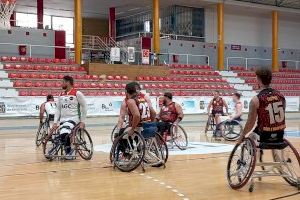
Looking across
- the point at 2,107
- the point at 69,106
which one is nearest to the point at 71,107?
→ the point at 69,106

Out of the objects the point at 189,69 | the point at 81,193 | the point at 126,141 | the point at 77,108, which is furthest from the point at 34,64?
the point at 81,193

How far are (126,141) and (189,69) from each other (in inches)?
751

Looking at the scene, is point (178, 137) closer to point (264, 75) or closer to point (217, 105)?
point (217, 105)

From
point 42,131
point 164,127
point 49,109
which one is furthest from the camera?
point 42,131

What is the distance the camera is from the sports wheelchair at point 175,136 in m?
9.70

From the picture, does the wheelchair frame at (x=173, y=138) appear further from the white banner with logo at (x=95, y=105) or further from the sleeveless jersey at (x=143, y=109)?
the white banner with logo at (x=95, y=105)

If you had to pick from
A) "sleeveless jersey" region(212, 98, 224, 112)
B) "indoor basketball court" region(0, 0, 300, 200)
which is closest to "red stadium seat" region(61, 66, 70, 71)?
"indoor basketball court" region(0, 0, 300, 200)

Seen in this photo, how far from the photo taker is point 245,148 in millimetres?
5543

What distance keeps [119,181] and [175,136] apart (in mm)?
4065

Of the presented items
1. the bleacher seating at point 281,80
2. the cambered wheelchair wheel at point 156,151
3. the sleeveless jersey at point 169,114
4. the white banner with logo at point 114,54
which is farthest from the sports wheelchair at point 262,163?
the bleacher seating at point 281,80

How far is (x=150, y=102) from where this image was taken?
27.9 feet

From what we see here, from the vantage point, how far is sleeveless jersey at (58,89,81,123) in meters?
8.12

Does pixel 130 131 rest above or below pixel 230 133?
above

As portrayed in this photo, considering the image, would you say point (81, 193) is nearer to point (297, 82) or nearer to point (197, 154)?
point (197, 154)
